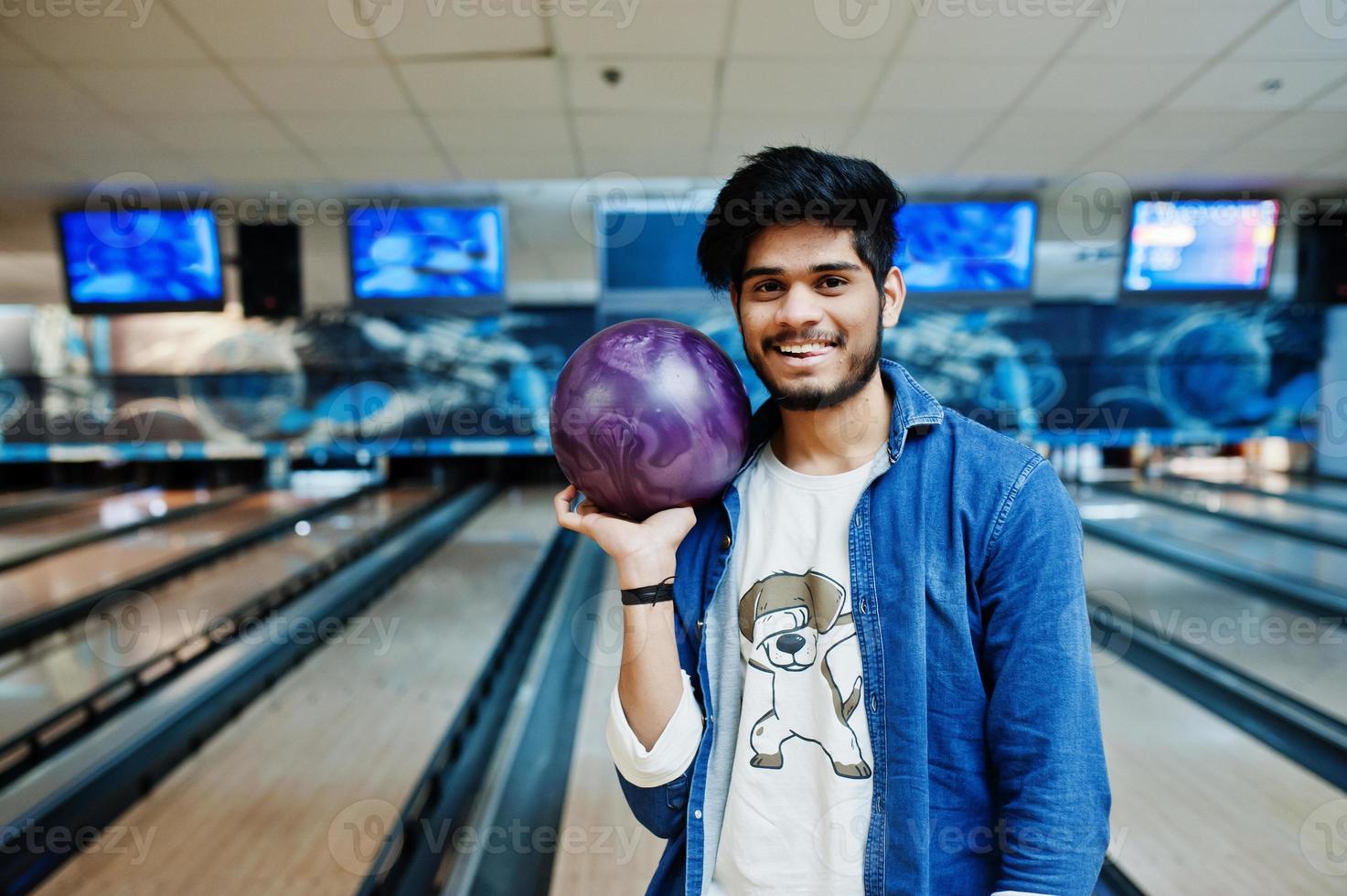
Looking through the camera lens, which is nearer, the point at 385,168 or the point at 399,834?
the point at 399,834

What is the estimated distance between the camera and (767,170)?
31.8 inches

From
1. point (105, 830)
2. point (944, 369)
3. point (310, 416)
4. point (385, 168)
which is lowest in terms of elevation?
point (105, 830)

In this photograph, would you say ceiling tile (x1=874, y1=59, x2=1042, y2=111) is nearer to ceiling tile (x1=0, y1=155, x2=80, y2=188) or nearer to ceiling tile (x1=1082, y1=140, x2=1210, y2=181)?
ceiling tile (x1=1082, y1=140, x2=1210, y2=181)

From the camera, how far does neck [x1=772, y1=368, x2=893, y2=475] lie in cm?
87

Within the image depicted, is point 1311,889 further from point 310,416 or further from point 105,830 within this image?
point 310,416

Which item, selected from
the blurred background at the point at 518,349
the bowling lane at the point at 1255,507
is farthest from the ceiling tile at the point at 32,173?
the bowling lane at the point at 1255,507

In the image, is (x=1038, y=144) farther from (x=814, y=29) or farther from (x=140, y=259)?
(x=140, y=259)

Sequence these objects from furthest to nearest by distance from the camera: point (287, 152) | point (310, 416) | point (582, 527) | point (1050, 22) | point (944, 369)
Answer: point (310, 416), point (944, 369), point (287, 152), point (1050, 22), point (582, 527)

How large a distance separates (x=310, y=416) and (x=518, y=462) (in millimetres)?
3428

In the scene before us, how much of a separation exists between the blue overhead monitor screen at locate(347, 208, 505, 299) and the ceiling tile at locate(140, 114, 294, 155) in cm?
68

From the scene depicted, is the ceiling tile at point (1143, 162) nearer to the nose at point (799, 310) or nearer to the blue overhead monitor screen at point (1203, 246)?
the blue overhead monitor screen at point (1203, 246)

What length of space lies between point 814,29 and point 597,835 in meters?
2.50

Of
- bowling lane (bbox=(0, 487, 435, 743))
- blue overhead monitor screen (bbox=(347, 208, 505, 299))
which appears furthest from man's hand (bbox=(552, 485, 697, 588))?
blue overhead monitor screen (bbox=(347, 208, 505, 299))

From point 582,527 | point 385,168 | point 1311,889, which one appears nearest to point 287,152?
point 385,168
